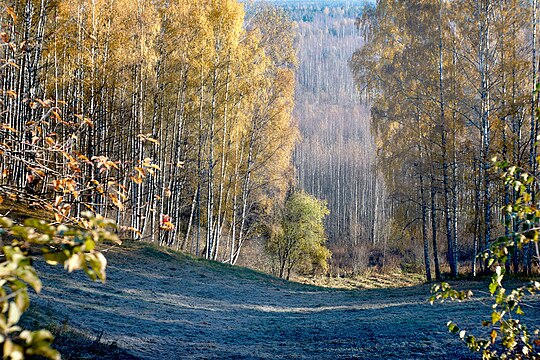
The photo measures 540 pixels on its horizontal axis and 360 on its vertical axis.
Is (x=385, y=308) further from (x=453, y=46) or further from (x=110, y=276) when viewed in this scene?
(x=453, y=46)

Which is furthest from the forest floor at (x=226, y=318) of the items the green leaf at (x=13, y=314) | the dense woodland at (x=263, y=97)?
the green leaf at (x=13, y=314)

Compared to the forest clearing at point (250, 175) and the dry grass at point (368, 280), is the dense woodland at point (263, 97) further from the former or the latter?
the dry grass at point (368, 280)

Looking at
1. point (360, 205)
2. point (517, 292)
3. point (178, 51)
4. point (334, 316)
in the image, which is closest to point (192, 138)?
point (178, 51)

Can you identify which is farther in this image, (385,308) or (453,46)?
(453,46)

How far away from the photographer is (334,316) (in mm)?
9734

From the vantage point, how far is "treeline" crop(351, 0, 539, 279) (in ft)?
41.8

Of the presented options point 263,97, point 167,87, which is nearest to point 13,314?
point 167,87

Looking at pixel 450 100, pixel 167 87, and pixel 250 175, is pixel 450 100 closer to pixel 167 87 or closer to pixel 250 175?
pixel 250 175

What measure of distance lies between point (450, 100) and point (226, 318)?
951cm

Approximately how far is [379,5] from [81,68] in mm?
11318

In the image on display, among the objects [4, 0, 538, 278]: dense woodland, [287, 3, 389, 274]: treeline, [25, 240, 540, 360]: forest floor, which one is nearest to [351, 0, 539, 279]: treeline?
[4, 0, 538, 278]: dense woodland

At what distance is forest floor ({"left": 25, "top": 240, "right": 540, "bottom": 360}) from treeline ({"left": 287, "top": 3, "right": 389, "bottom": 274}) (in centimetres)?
756

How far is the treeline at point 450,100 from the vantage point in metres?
12.7

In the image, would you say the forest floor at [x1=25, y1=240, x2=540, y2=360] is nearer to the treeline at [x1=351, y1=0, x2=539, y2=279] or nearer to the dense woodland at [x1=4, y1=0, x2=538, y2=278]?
the dense woodland at [x1=4, y1=0, x2=538, y2=278]
